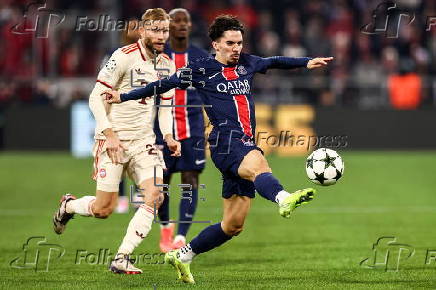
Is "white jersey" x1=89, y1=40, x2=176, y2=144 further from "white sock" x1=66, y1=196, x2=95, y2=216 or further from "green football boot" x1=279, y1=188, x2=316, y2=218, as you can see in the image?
"green football boot" x1=279, y1=188, x2=316, y2=218

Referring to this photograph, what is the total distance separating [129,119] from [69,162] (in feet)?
38.5

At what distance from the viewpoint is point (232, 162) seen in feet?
25.5

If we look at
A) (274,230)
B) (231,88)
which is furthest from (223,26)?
(274,230)

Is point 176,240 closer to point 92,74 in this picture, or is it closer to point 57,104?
point 57,104

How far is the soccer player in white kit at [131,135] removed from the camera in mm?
8398

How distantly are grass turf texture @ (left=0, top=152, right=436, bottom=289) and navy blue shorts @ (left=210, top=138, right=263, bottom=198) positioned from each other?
0.76m

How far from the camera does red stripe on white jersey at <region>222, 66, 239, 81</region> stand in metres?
8.08

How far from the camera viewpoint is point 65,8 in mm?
24828

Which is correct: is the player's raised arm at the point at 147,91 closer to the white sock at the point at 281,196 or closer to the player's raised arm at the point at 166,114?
the player's raised arm at the point at 166,114

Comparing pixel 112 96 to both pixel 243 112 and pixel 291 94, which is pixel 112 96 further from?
pixel 291 94

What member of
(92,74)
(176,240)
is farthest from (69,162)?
(176,240)

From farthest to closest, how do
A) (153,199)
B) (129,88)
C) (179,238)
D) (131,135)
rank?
(179,238)
(131,135)
(129,88)
(153,199)

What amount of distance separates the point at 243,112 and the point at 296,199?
4.42 ft

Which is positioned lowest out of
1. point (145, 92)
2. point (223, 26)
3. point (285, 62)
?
point (145, 92)
